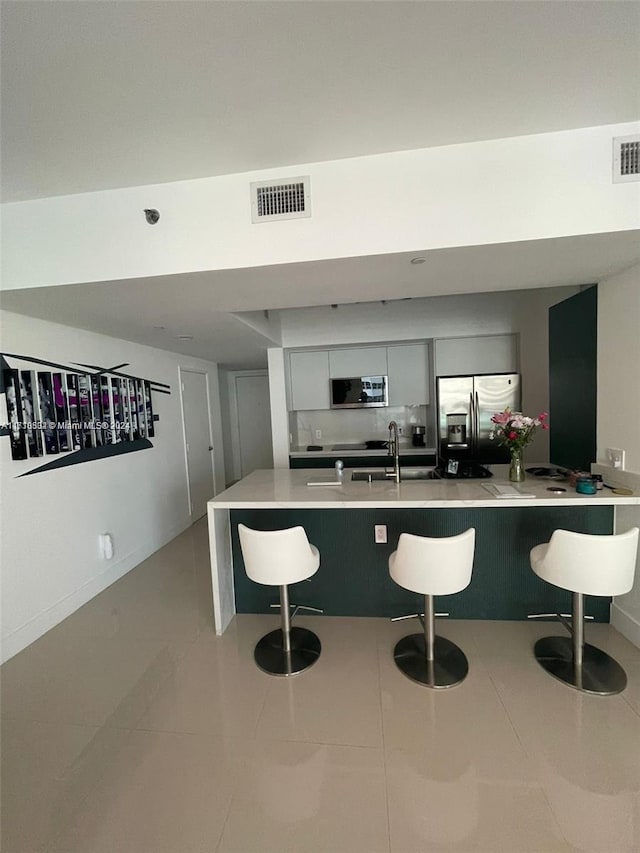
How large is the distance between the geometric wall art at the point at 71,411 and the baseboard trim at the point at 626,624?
13.9 ft

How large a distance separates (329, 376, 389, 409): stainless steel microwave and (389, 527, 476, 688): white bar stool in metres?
2.86

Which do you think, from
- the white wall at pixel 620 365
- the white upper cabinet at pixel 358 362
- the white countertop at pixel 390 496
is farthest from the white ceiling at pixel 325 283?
the white upper cabinet at pixel 358 362

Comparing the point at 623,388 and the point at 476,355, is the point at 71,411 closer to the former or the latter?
the point at 623,388

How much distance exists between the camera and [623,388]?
7.58 ft

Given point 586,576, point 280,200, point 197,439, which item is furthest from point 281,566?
point 197,439

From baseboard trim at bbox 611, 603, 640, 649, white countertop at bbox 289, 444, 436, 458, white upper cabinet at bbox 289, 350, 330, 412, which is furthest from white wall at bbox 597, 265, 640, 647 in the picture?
white upper cabinet at bbox 289, 350, 330, 412

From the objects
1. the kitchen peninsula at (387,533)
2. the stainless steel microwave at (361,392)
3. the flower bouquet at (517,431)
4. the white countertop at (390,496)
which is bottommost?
the kitchen peninsula at (387,533)

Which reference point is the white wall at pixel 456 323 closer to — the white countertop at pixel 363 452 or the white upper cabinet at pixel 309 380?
the white upper cabinet at pixel 309 380

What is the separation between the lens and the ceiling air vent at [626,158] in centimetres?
163

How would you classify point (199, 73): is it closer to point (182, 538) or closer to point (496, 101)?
point (496, 101)

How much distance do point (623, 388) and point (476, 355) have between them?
2.24 m

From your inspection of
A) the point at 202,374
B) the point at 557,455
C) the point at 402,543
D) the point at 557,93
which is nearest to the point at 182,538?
the point at 202,374

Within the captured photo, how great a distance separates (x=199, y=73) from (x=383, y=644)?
3.07 meters

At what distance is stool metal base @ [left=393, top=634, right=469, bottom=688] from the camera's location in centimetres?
202
